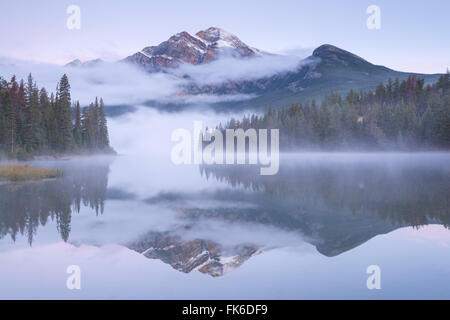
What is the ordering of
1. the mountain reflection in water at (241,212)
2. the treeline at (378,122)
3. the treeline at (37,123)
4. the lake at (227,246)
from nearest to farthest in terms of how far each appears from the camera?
the lake at (227,246)
the mountain reflection in water at (241,212)
the treeline at (37,123)
the treeline at (378,122)

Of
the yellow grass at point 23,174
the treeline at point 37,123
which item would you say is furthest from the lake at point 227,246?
the treeline at point 37,123

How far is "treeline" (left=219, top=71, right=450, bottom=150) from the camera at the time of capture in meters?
115

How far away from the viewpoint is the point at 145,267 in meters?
12.0

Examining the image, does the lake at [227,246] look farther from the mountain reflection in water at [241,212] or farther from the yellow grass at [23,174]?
the yellow grass at [23,174]

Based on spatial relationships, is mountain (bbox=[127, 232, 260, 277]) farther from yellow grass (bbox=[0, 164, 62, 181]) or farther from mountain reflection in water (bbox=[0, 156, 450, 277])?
yellow grass (bbox=[0, 164, 62, 181])

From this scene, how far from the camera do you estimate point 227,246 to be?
14367 millimetres

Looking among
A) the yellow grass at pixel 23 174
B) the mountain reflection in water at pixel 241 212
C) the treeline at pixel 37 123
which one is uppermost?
the treeline at pixel 37 123

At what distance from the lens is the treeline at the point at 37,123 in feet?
243

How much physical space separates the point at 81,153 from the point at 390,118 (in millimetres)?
106189

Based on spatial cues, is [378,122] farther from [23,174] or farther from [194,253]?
[194,253]

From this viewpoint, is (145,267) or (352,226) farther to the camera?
(352,226)

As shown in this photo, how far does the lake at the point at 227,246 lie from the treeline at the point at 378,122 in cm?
10274
